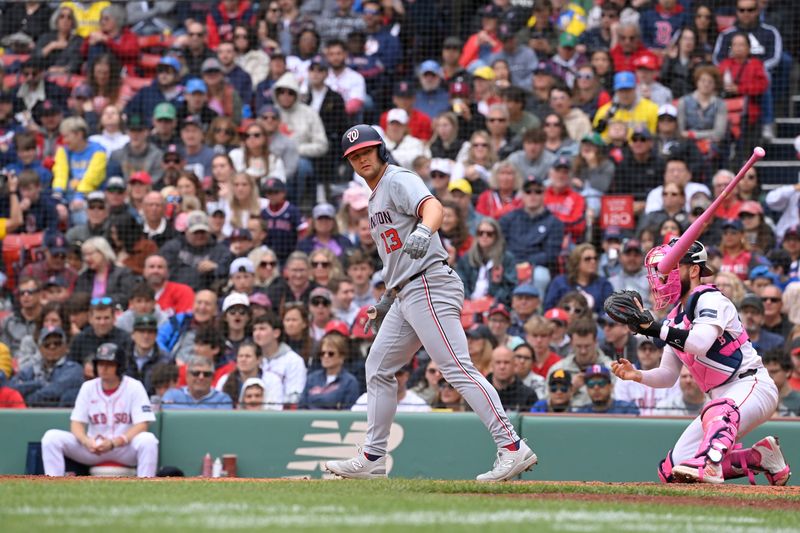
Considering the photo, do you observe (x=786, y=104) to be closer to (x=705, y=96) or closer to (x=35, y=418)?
(x=705, y=96)

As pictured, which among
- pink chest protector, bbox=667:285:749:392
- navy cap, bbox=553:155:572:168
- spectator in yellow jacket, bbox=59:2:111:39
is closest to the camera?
pink chest protector, bbox=667:285:749:392

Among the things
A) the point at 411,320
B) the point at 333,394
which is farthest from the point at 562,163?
the point at 411,320

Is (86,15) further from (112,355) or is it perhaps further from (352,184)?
(112,355)

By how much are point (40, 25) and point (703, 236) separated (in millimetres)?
8670

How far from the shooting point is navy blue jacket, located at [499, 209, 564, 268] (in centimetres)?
1210

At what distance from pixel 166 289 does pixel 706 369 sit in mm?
6309

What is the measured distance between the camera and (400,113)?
1354 cm

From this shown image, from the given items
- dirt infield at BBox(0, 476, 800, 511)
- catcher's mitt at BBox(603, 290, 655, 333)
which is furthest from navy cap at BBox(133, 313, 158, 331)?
catcher's mitt at BBox(603, 290, 655, 333)

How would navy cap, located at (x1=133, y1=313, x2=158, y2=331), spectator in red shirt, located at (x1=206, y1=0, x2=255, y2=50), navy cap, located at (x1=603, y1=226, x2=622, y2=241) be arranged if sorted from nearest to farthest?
navy cap, located at (x1=133, y1=313, x2=158, y2=331) → navy cap, located at (x1=603, y1=226, x2=622, y2=241) → spectator in red shirt, located at (x1=206, y1=0, x2=255, y2=50)

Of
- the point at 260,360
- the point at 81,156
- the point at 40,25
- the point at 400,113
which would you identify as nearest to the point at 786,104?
the point at 400,113

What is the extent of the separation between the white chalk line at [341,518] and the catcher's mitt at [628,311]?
1475 mm

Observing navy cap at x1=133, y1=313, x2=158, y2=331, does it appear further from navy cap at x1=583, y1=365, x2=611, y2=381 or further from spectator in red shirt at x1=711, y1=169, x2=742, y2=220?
spectator in red shirt at x1=711, y1=169, x2=742, y2=220

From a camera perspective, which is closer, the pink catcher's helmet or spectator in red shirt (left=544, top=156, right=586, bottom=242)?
the pink catcher's helmet

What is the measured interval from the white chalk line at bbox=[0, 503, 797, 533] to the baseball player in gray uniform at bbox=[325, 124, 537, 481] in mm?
1228
